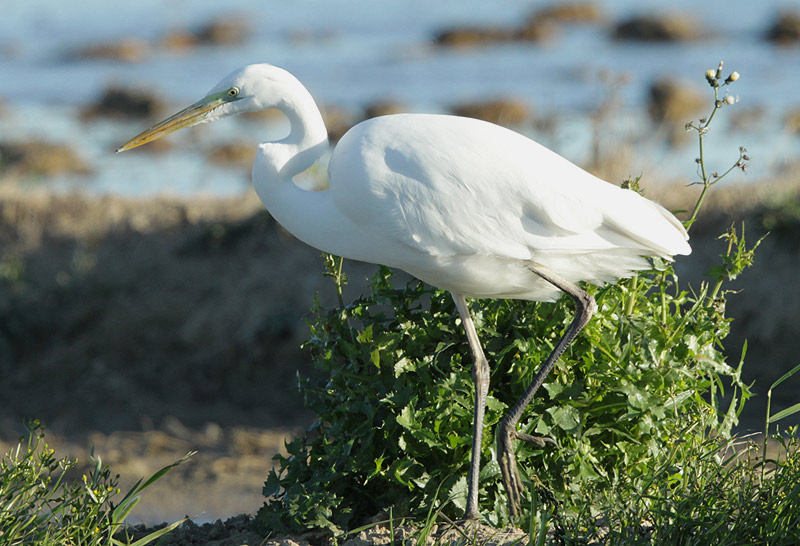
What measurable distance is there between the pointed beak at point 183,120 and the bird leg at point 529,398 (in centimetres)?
123

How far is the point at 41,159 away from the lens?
1354 cm

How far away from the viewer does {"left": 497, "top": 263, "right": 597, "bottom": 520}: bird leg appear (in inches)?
126

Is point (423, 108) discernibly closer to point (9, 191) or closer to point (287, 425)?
point (9, 191)

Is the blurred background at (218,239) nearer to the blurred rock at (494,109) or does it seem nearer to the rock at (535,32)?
the blurred rock at (494,109)

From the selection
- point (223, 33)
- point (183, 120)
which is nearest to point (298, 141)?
point (183, 120)

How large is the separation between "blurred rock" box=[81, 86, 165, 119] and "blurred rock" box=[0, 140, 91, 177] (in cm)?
278

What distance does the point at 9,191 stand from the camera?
903 cm

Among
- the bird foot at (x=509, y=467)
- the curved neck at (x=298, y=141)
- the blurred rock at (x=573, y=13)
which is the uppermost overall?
the curved neck at (x=298, y=141)

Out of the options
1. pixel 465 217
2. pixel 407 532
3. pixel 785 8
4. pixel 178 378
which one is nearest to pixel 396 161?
pixel 465 217

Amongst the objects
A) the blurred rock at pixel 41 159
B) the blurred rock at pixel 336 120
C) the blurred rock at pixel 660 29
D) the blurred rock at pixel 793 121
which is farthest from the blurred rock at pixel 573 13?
the blurred rock at pixel 41 159

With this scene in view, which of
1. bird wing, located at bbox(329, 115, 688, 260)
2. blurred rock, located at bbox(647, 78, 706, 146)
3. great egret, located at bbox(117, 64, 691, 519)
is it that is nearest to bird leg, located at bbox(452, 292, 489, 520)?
great egret, located at bbox(117, 64, 691, 519)

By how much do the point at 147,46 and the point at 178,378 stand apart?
20447mm

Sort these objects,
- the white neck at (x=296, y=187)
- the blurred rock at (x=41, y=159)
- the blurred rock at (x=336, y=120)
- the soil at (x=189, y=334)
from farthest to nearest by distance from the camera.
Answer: the blurred rock at (x=41, y=159), the blurred rock at (x=336, y=120), the soil at (x=189, y=334), the white neck at (x=296, y=187)

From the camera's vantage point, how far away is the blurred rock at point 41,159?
13.0 m
